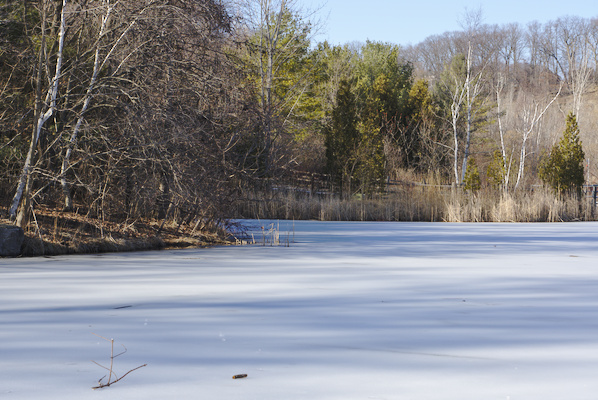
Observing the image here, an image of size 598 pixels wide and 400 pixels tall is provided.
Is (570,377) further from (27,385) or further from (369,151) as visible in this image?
(369,151)

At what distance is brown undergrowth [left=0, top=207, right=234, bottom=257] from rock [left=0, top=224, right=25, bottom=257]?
0.16 m

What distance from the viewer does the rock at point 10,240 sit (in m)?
6.41

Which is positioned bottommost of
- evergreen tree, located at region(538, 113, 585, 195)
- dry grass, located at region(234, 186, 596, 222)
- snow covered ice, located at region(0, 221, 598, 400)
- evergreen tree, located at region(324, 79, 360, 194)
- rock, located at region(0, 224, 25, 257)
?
→ snow covered ice, located at region(0, 221, 598, 400)

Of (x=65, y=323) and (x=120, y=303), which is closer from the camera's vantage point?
(x=65, y=323)

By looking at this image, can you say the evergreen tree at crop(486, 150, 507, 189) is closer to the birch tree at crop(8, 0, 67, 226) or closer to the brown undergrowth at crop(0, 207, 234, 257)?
the brown undergrowth at crop(0, 207, 234, 257)

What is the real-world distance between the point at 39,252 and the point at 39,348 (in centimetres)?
419

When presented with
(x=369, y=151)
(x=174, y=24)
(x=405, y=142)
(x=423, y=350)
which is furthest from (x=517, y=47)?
(x=423, y=350)

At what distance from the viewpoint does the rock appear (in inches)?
252

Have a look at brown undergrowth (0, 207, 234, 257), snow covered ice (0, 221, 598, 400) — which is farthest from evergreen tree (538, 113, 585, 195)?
brown undergrowth (0, 207, 234, 257)

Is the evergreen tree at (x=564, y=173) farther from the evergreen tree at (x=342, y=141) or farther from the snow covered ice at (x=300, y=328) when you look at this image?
the snow covered ice at (x=300, y=328)

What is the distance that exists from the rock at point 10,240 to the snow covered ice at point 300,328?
1.27 ft

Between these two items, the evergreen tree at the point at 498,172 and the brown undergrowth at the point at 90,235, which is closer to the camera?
the brown undergrowth at the point at 90,235

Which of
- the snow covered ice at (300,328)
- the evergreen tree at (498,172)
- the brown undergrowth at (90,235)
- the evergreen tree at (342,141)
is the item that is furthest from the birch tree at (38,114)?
the evergreen tree at (498,172)

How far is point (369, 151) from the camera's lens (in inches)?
783
